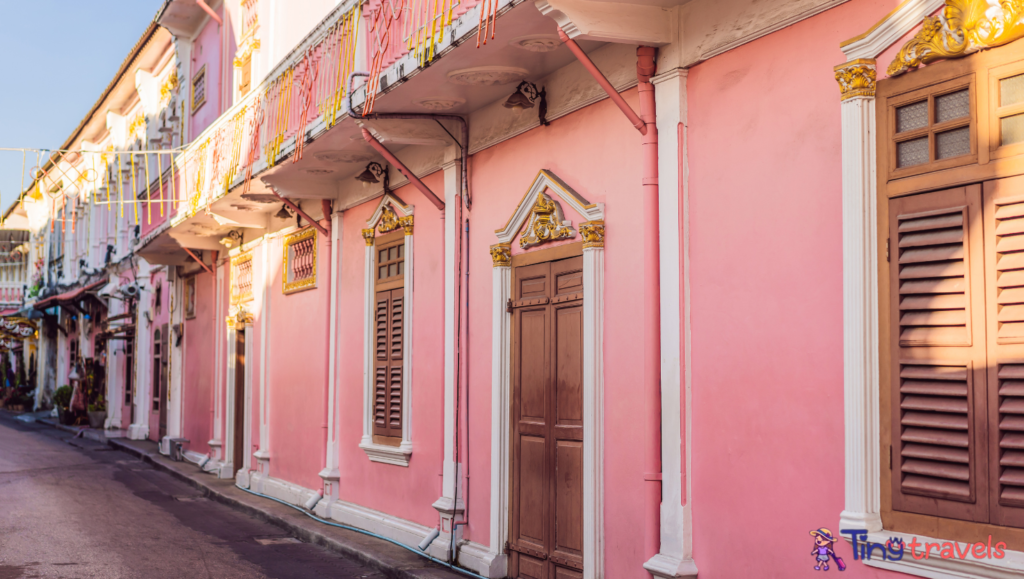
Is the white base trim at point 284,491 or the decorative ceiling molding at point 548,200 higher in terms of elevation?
the decorative ceiling molding at point 548,200

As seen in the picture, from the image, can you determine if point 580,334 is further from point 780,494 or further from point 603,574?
point 780,494

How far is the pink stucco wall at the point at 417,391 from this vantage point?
928cm

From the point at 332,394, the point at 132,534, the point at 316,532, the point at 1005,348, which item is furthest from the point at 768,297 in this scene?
the point at 132,534

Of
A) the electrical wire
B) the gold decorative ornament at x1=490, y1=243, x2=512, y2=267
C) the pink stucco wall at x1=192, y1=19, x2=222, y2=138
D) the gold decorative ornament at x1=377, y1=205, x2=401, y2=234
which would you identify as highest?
the pink stucco wall at x1=192, y1=19, x2=222, y2=138

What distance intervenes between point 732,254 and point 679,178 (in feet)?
2.18

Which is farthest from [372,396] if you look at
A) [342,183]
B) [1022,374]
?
[1022,374]

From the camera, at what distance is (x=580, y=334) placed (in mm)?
7090

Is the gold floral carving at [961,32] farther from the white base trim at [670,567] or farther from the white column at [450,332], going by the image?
the white column at [450,332]

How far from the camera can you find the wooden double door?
23.3 feet

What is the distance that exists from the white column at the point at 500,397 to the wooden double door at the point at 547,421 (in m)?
0.11

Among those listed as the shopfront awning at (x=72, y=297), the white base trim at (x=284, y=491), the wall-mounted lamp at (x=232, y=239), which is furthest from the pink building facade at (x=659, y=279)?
the shopfront awning at (x=72, y=297)

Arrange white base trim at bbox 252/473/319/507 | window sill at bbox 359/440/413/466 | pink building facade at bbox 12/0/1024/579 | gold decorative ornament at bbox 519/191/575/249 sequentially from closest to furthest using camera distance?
pink building facade at bbox 12/0/1024/579, gold decorative ornament at bbox 519/191/575/249, window sill at bbox 359/440/413/466, white base trim at bbox 252/473/319/507

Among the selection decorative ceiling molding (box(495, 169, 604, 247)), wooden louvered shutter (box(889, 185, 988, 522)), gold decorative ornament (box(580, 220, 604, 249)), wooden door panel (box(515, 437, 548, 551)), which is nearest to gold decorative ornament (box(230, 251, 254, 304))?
decorative ceiling molding (box(495, 169, 604, 247))

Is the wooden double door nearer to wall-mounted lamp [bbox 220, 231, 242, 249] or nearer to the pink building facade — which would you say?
the pink building facade
